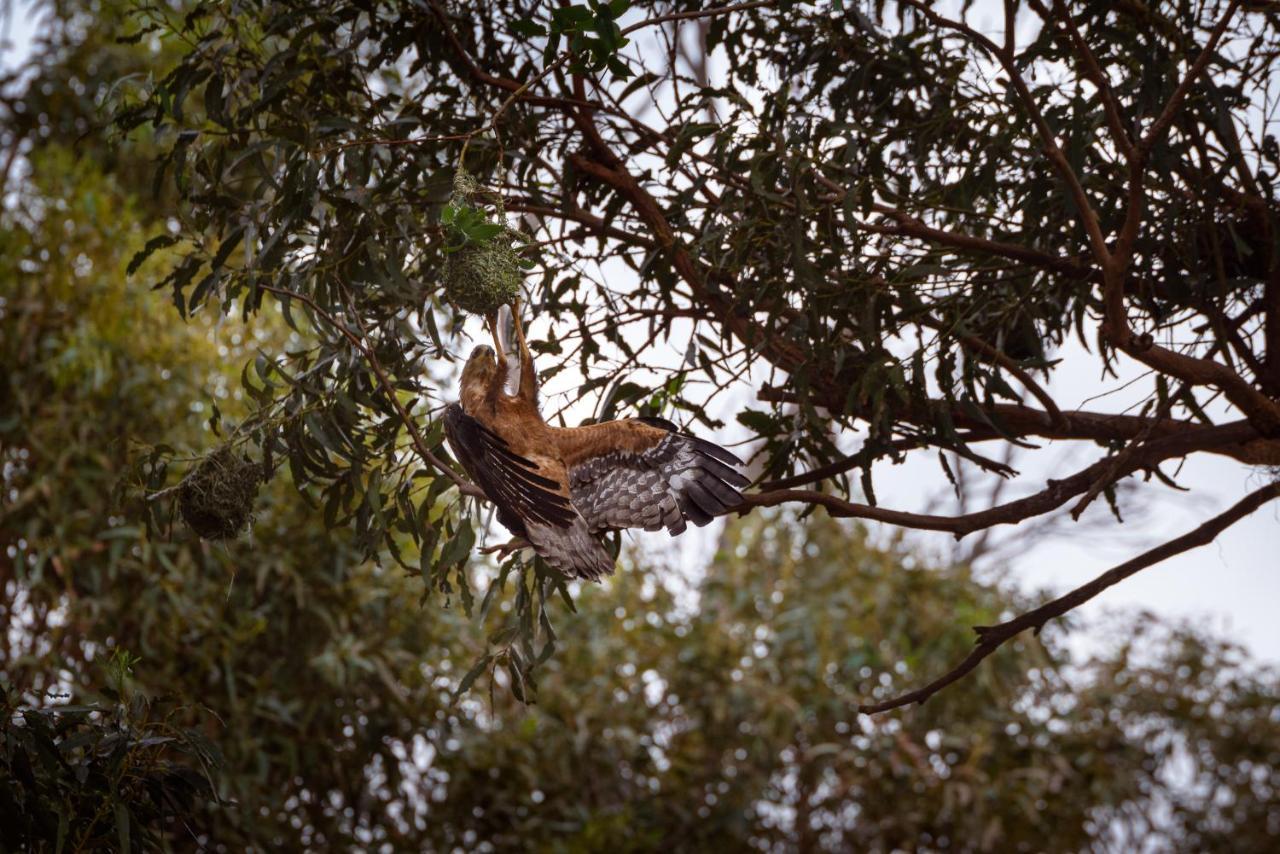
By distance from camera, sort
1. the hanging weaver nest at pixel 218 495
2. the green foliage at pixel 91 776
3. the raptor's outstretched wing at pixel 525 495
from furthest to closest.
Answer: the hanging weaver nest at pixel 218 495 < the green foliage at pixel 91 776 < the raptor's outstretched wing at pixel 525 495

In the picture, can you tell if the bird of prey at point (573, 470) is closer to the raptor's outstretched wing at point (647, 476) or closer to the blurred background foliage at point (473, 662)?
the raptor's outstretched wing at point (647, 476)

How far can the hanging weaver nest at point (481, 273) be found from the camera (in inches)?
60.5

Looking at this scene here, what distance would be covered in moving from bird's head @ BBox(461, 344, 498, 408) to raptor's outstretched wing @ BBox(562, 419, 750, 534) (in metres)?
0.11

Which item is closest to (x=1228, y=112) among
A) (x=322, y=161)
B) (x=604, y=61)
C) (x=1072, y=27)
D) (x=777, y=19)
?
(x=1072, y=27)

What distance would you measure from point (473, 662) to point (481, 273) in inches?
96.5

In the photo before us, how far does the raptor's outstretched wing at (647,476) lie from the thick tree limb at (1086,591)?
18.5 inches

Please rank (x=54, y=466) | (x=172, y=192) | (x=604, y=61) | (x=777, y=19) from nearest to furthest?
(x=604, y=61) → (x=777, y=19) → (x=54, y=466) → (x=172, y=192)

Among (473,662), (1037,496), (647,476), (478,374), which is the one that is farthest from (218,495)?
(473,662)

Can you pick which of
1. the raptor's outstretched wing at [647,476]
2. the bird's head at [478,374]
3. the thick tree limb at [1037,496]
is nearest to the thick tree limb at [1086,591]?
the thick tree limb at [1037,496]

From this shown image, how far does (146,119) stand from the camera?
7.13 feet

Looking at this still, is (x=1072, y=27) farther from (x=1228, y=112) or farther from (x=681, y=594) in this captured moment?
(x=681, y=594)

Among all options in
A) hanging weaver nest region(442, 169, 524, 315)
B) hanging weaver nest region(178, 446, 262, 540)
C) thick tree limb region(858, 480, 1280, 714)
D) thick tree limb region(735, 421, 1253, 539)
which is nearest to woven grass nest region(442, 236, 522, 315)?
hanging weaver nest region(442, 169, 524, 315)

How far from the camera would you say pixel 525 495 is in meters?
1.51

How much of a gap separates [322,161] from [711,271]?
63 centimetres
